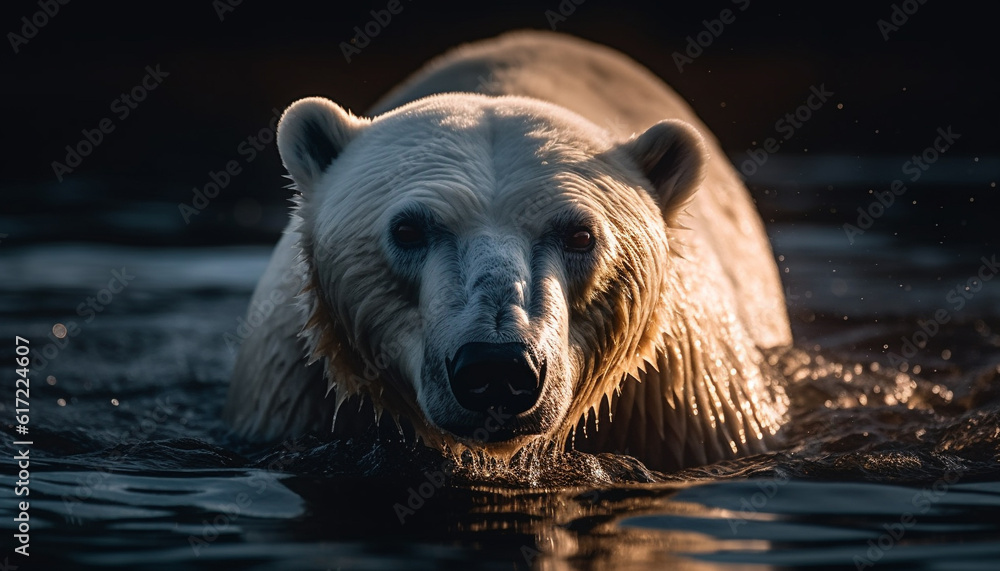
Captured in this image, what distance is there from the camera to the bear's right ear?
4566mm

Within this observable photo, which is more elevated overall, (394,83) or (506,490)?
(506,490)

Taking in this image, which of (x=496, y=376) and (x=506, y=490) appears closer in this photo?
(x=496, y=376)

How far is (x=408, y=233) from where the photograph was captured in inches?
163

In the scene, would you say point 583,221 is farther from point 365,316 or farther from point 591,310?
point 365,316

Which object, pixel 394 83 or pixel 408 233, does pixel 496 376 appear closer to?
pixel 408 233

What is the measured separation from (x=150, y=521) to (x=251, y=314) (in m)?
1.83

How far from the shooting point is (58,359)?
741cm

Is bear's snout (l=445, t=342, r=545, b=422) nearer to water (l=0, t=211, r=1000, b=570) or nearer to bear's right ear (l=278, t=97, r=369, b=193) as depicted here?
water (l=0, t=211, r=1000, b=570)

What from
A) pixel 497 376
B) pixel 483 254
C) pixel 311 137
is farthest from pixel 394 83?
pixel 497 376

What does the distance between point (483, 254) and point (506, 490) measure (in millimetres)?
927

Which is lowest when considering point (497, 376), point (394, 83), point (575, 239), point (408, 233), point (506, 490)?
point (394, 83)

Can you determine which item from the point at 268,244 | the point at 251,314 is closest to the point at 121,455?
the point at 251,314

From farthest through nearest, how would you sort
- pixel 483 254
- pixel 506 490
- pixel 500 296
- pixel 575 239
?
pixel 506 490 < pixel 575 239 < pixel 483 254 < pixel 500 296

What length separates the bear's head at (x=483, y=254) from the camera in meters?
Answer: 3.77
